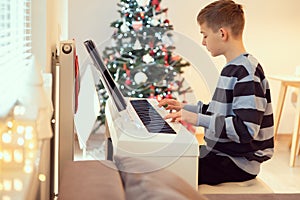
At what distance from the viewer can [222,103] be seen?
202 centimetres

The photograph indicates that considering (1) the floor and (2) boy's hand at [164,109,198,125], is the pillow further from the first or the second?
(1) the floor

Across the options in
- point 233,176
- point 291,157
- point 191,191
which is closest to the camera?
point 191,191

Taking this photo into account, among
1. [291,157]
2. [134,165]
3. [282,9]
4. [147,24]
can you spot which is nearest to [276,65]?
[282,9]

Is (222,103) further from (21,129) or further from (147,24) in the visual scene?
(147,24)

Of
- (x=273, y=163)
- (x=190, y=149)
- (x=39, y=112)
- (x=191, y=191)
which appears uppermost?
(x=39, y=112)

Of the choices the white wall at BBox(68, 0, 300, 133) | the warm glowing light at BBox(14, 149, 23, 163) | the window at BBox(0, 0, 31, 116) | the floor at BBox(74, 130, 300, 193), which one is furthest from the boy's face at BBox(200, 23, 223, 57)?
the white wall at BBox(68, 0, 300, 133)

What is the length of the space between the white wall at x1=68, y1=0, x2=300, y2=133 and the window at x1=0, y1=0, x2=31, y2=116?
2723 millimetres

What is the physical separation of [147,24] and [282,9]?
4.87 feet

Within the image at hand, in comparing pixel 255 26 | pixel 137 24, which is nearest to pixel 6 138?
pixel 137 24

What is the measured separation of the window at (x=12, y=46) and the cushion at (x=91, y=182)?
0.21 metres

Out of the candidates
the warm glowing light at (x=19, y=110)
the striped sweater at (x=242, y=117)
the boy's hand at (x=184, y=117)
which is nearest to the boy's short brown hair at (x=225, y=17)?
the striped sweater at (x=242, y=117)

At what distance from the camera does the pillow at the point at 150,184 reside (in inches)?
36.9

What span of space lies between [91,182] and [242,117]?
902 millimetres

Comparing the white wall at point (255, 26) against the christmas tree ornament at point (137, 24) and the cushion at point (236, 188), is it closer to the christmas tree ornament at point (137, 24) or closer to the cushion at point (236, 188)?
the christmas tree ornament at point (137, 24)
